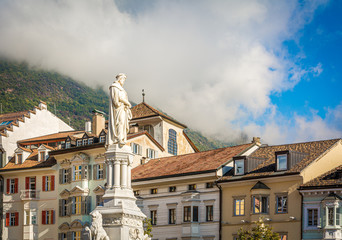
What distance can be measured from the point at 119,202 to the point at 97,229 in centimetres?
119

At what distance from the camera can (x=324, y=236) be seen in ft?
153

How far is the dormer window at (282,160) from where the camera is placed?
4984 centimetres

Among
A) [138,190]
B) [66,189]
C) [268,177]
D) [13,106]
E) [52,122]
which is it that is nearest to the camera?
[268,177]

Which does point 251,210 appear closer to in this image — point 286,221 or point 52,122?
point 286,221

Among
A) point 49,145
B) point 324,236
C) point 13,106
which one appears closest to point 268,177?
point 324,236

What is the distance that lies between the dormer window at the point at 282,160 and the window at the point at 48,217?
23860 mm

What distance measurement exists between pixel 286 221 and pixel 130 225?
2920 centimetres

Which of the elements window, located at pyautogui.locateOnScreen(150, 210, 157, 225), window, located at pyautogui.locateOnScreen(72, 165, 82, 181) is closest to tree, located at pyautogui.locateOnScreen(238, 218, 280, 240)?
window, located at pyautogui.locateOnScreen(150, 210, 157, 225)

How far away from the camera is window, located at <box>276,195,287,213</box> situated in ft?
162

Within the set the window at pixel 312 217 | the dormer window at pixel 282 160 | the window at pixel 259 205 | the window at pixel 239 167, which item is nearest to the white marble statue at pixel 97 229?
the window at pixel 312 217

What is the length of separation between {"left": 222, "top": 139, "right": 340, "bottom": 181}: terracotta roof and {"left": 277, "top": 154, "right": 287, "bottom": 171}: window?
0.54 metres

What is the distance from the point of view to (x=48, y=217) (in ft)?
212

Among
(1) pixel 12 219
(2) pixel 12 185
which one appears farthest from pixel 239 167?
(1) pixel 12 219

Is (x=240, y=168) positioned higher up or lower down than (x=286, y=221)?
higher up
